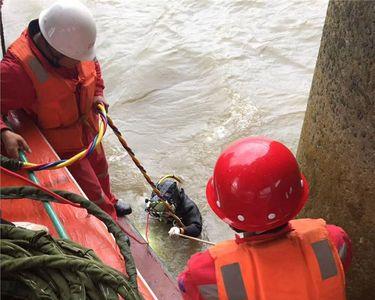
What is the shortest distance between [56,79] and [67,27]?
293 mm

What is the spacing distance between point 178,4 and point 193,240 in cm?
496

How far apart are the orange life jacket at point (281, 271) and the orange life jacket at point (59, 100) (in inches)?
59.1

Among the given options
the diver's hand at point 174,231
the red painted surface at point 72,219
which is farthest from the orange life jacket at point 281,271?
the diver's hand at point 174,231

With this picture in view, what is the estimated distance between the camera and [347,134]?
230 cm

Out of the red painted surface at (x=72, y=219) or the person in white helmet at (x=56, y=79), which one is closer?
the red painted surface at (x=72, y=219)

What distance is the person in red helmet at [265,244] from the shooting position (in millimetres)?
1738

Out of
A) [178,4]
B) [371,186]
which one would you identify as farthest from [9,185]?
[178,4]

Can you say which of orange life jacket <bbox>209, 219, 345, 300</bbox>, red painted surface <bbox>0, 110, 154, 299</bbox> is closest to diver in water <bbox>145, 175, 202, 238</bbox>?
red painted surface <bbox>0, 110, 154, 299</bbox>

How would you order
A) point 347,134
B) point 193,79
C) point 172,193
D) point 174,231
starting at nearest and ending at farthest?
point 347,134
point 174,231
point 172,193
point 193,79

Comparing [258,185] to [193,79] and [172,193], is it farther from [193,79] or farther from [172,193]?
[193,79]

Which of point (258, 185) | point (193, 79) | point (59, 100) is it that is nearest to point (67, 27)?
point (59, 100)

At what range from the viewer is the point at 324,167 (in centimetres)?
252

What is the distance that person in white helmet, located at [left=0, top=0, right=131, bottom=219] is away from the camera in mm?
2740

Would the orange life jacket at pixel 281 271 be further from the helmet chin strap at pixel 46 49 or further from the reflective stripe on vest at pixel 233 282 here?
the helmet chin strap at pixel 46 49
